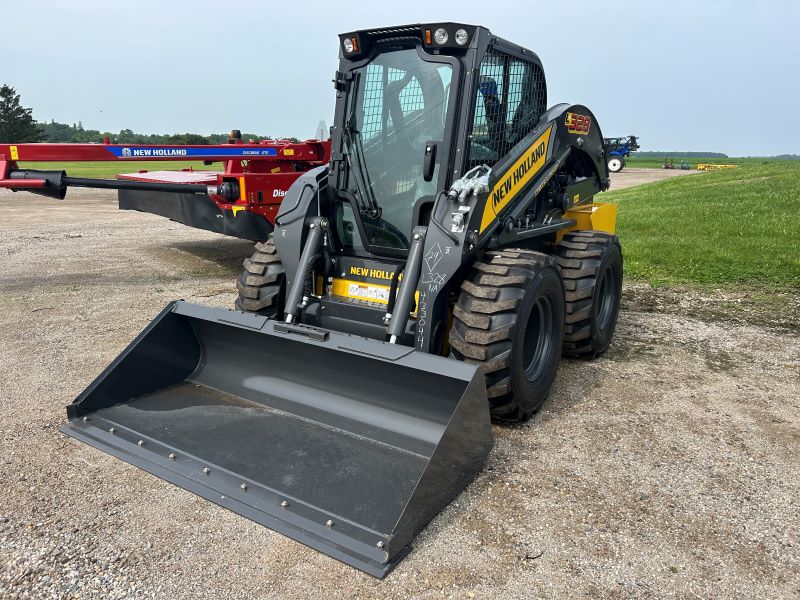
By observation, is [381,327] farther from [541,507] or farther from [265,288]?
[541,507]

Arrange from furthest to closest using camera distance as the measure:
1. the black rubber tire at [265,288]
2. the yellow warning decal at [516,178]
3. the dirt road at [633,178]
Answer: the dirt road at [633,178] < the black rubber tire at [265,288] < the yellow warning decal at [516,178]

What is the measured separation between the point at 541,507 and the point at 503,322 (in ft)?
3.39

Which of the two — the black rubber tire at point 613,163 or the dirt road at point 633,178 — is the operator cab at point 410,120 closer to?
the black rubber tire at point 613,163

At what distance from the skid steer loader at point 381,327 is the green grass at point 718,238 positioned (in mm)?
4036

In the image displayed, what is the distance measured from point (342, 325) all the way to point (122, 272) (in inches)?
212

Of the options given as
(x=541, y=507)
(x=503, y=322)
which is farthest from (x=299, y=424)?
(x=541, y=507)

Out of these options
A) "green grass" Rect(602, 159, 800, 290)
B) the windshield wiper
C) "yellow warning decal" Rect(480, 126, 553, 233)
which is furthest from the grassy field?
the windshield wiper

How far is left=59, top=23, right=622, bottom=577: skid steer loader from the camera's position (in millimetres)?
3254

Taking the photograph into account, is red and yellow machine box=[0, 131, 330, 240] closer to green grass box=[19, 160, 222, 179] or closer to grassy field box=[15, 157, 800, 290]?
grassy field box=[15, 157, 800, 290]

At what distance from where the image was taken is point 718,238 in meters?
10.6

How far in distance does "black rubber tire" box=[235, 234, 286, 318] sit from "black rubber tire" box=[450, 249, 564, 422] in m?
1.38

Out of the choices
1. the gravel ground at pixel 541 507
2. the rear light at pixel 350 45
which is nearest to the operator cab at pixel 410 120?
the rear light at pixel 350 45

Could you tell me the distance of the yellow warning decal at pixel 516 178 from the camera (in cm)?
410

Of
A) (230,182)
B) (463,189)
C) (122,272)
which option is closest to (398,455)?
(463,189)
